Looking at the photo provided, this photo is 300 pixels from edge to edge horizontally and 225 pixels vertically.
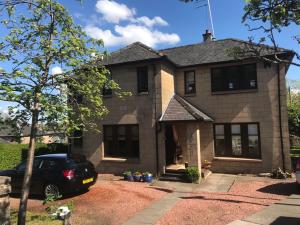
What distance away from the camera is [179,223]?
8984mm

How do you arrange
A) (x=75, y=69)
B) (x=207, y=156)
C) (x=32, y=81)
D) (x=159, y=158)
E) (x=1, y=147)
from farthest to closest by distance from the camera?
1. (x=1, y=147)
2. (x=207, y=156)
3. (x=159, y=158)
4. (x=75, y=69)
5. (x=32, y=81)

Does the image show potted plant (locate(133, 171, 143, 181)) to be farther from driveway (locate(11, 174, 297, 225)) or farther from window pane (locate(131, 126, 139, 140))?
window pane (locate(131, 126, 139, 140))

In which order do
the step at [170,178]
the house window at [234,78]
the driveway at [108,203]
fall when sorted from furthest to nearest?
the house window at [234,78] < the step at [170,178] < the driveway at [108,203]

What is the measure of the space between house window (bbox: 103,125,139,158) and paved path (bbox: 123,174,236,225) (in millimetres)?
2995

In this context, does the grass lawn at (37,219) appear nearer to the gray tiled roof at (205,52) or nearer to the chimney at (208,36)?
the gray tiled roof at (205,52)

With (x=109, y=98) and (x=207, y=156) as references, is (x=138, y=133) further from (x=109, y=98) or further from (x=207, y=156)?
(x=207, y=156)

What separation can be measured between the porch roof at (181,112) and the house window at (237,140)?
105 centimetres

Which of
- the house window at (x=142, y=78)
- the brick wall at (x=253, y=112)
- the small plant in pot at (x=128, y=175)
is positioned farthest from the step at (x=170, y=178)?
the house window at (x=142, y=78)

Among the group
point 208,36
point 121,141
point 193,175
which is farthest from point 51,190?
point 208,36

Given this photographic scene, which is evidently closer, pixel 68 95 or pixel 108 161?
pixel 68 95

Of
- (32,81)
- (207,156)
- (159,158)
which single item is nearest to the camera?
(32,81)

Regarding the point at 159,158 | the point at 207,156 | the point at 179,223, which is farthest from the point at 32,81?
the point at 207,156

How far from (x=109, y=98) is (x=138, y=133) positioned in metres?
2.78

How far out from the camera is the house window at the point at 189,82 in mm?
18531
